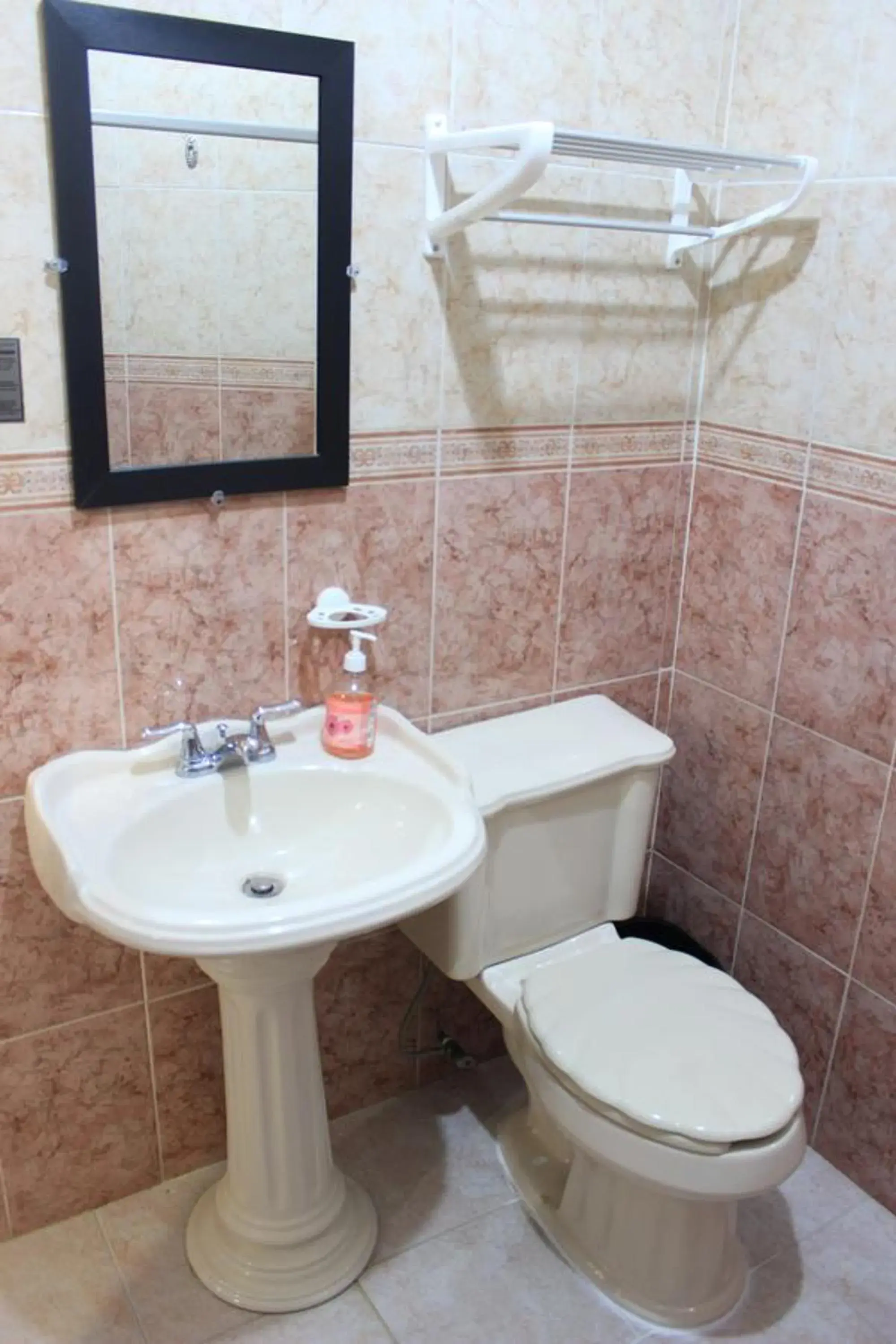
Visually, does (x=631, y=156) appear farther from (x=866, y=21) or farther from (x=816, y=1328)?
(x=816, y=1328)

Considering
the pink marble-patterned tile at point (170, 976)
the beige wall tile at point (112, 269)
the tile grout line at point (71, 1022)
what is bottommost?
the tile grout line at point (71, 1022)

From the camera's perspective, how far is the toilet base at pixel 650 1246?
1.62 meters

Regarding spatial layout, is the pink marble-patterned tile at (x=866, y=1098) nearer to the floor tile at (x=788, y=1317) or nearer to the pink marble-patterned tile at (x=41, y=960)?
the floor tile at (x=788, y=1317)

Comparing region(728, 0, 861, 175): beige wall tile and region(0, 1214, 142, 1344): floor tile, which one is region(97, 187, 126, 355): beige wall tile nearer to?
region(728, 0, 861, 175): beige wall tile

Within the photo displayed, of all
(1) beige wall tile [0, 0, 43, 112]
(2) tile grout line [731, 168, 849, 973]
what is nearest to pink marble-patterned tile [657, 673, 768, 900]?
(2) tile grout line [731, 168, 849, 973]

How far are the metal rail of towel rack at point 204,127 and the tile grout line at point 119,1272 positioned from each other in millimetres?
1620

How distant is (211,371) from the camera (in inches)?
58.2

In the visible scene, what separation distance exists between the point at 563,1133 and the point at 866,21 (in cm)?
165

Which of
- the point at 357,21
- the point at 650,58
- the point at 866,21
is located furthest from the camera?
the point at 650,58

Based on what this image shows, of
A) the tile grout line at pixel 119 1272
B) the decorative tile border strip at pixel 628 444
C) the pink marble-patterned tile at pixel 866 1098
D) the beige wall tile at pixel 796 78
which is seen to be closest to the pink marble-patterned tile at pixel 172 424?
the decorative tile border strip at pixel 628 444

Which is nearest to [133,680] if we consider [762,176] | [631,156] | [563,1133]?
[563,1133]

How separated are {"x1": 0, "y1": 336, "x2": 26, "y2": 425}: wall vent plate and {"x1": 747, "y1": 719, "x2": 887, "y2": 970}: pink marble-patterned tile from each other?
1.31 m

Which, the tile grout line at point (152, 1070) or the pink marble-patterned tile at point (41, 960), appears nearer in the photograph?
the pink marble-patterned tile at point (41, 960)

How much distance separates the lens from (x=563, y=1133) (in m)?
1.59
